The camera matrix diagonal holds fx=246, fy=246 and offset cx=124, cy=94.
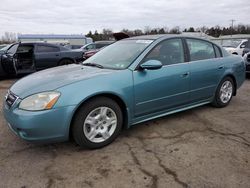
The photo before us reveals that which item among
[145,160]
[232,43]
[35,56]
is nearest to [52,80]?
[145,160]

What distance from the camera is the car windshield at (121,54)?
3715mm

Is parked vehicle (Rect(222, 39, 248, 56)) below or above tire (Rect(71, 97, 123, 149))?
above

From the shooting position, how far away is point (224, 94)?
5.06 metres

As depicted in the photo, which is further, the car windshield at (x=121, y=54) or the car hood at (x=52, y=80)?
the car windshield at (x=121, y=54)

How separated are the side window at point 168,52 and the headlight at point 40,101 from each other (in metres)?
1.54

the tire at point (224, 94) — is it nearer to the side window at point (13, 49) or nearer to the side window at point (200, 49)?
the side window at point (200, 49)

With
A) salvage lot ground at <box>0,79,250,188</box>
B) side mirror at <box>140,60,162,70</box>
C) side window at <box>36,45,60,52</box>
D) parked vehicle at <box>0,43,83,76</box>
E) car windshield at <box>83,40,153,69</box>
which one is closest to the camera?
salvage lot ground at <box>0,79,250,188</box>

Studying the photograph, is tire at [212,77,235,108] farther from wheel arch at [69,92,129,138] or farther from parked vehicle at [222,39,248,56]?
parked vehicle at [222,39,248,56]

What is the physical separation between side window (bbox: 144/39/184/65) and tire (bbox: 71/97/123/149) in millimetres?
998

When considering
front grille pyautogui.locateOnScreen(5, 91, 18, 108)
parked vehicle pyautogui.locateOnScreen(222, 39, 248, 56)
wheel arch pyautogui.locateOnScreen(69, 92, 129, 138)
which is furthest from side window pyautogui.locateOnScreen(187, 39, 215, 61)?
parked vehicle pyautogui.locateOnScreen(222, 39, 248, 56)

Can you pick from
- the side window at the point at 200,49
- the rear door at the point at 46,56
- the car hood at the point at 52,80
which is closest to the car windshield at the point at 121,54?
the car hood at the point at 52,80

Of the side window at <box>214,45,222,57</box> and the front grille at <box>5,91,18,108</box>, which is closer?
the front grille at <box>5,91,18,108</box>

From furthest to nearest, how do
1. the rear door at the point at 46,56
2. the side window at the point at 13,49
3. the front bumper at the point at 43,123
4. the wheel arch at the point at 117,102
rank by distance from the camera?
the rear door at the point at 46,56 < the side window at the point at 13,49 < the wheel arch at the point at 117,102 < the front bumper at the point at 43,123

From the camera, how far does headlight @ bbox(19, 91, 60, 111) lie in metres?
2.85
